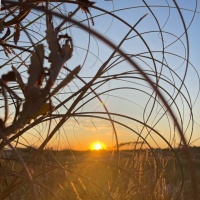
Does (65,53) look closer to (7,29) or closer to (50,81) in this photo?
(50,81)

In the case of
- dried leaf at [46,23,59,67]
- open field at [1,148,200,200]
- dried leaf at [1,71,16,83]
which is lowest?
open field at [1,148,200,200]

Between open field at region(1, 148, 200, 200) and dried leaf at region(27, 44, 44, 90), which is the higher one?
dried leaf at region(27, 44, 44, 90)

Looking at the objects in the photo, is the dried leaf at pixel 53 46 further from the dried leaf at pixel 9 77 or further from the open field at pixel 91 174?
the open field at pixel 91 174

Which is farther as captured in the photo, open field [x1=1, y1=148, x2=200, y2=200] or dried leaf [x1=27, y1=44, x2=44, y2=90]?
open field [x1=1, y1=148, x2=200, y2=200]

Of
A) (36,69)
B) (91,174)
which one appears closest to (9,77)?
(36,69)

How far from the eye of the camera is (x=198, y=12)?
1251 millimetres

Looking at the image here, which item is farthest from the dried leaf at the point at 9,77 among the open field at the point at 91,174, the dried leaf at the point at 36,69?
the open field at the point at 91,174

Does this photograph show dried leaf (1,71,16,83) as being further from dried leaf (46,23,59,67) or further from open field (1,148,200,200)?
open field (1,148,200,200)

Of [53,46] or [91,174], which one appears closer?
[53,46]

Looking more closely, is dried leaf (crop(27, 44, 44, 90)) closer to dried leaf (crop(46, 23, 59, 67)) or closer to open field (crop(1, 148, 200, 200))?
dried leaf (crop(46, 23, 59, 67))

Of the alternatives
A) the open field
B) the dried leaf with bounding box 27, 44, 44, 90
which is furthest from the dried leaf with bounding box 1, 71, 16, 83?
the open field

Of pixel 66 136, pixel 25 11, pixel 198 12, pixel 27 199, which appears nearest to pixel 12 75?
pixel 25 11

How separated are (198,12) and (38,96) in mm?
828

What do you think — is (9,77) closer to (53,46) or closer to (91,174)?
(53,46)
